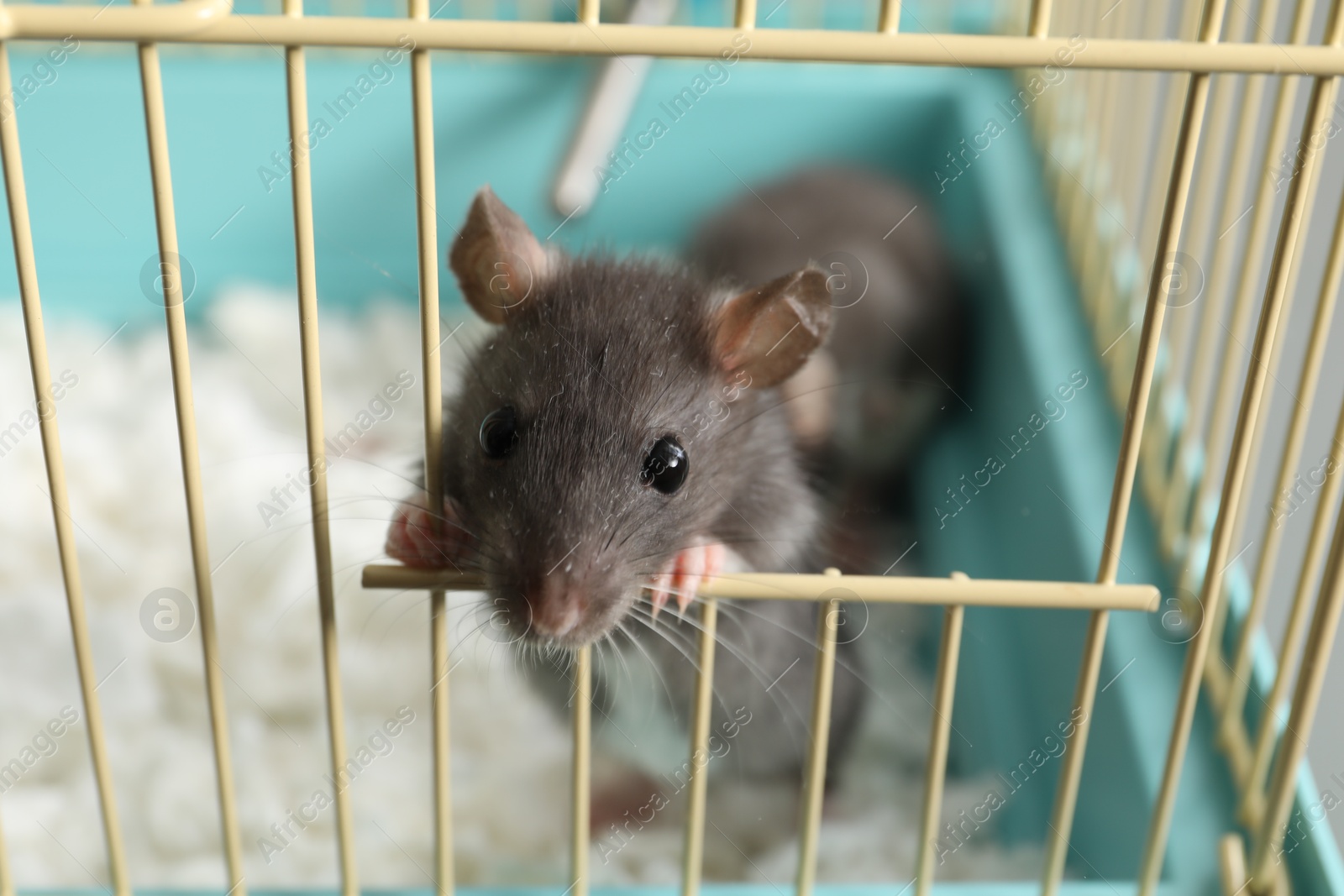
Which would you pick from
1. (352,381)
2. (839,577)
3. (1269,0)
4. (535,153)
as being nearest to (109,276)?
(352,381)

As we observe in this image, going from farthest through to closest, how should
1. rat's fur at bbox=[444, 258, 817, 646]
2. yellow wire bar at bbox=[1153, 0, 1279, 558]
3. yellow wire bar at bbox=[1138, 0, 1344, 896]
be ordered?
yellow wire bar at bbox=[1153, 0, 1279, 558]
rat's fur at bbox=[444, 258, 817, 646]
yellow wire bar at bbox=[1138, 0, 1344, 896]

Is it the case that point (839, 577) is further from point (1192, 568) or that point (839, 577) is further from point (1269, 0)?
point (1269, 0)

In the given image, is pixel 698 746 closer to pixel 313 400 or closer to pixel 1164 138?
pixel 313 400
